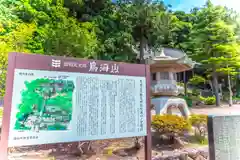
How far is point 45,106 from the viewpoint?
1.95 meters

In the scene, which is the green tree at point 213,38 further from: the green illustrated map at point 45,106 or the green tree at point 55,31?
the green illustrated map at point 45,106

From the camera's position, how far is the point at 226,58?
12.4 meters

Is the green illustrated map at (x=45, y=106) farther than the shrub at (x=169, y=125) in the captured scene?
No

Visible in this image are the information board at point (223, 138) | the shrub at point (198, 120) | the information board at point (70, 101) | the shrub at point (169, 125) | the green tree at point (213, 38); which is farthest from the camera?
the green tree at point (213, 38)

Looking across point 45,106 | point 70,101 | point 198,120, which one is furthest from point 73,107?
point 198,120

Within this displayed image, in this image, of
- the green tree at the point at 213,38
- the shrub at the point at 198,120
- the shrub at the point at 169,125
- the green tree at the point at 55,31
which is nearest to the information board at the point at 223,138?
the shrub at the point at 169,125

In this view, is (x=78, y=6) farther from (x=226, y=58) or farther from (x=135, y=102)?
(x=226, y=58)

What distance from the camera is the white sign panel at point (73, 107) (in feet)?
6.09

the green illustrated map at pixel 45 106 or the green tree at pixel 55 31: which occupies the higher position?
the green tree at pixel 55 31

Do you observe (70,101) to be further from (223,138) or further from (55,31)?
(55,31)

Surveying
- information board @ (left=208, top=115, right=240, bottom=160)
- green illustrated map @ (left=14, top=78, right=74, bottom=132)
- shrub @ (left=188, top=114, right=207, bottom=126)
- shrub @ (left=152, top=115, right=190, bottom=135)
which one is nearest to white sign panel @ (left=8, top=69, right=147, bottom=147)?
green illustrated map @ (left=14, top=78, right=74, bottom=132)

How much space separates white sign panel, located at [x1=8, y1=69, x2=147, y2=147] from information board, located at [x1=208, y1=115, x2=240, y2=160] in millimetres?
1161

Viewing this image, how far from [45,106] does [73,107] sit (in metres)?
0.30

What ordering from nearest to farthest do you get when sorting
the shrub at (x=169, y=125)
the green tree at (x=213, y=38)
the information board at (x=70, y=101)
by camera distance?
the information board at (x=70, y=101) → the shrub at (x=169, y=125) → the green tree at (x=213, y=38)
